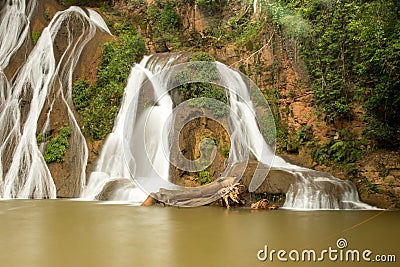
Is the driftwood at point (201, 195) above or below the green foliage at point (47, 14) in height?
below

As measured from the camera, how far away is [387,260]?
4.27m

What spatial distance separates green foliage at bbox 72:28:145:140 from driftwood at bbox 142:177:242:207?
4.48m

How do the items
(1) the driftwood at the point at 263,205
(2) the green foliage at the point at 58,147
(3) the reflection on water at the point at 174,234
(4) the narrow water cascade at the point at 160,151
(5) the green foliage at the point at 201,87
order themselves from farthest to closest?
(5) the green foliage at the point at 201,87
(2) the green foliage at the point at 58,147
(4) the narrow water cascade at the point at 160,151
(1) the driftwood at the point at 263,205
(3) the reflection on water at the point at 174,234

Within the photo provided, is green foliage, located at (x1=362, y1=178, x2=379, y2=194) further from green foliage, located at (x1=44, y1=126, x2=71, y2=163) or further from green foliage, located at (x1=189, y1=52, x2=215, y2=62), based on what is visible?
green foliage, located at (x1=44, y1=126, x2=71, y2=163)

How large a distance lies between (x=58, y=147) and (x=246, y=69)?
22.9ft

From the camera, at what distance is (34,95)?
13.4 meters

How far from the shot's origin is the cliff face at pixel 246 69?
10.5 metres

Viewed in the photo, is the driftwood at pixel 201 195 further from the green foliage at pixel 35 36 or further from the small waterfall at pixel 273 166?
the green foliage at pixel 35 36

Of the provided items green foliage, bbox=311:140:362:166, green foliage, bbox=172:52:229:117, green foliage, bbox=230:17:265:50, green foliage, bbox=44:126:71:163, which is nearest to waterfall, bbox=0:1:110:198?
green foliage, bbox=44:126:71:163

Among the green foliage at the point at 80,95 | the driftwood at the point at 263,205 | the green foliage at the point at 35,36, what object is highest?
the green foliage at the point at 35,36

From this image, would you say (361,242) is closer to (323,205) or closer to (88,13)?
(323,205)

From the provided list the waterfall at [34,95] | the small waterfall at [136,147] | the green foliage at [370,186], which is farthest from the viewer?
the waterfall at [34,95]

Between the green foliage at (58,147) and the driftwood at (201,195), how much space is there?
14.5ft

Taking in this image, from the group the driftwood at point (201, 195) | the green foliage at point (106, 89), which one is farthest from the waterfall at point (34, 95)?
the driftwood at point (201, 195)
